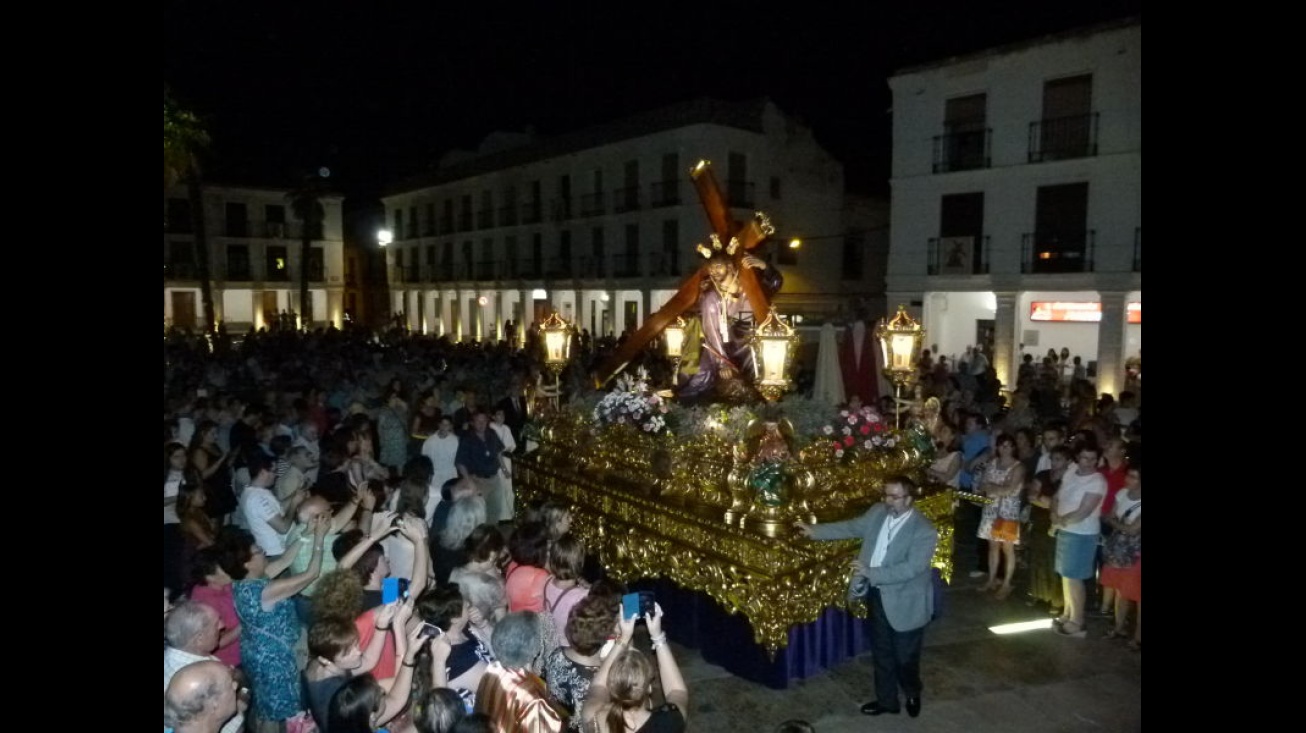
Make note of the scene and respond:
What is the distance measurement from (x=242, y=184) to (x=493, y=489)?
152ft

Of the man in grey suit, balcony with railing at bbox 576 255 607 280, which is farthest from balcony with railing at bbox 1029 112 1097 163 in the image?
the man in grey suit

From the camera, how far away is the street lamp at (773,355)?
6.89 metres

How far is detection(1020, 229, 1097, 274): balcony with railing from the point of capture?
72.2ft

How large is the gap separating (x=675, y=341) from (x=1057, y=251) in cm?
1634

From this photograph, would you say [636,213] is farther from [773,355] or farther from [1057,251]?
[773,355]

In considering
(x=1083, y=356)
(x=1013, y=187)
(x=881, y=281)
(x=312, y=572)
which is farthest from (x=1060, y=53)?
(x=312, y=572)

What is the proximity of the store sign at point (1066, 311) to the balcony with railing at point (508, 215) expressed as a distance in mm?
24988

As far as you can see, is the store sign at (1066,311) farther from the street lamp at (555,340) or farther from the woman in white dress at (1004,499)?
the street lamp at (555,340)

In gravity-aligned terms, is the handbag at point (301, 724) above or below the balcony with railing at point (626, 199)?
below

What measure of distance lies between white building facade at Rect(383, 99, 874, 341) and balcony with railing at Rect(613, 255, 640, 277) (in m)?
0.05

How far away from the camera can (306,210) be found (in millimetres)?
44562

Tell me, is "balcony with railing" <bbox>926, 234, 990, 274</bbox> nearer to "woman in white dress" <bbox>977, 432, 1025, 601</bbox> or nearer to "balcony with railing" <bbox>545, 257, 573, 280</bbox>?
"woman in white dress" <bbox>977, 432, 1025, 601</bbox>

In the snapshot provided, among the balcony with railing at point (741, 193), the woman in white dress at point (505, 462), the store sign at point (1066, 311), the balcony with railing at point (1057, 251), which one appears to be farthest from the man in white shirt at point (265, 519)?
the balcony with railing at point (741, 193)

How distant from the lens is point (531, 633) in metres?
4.06
